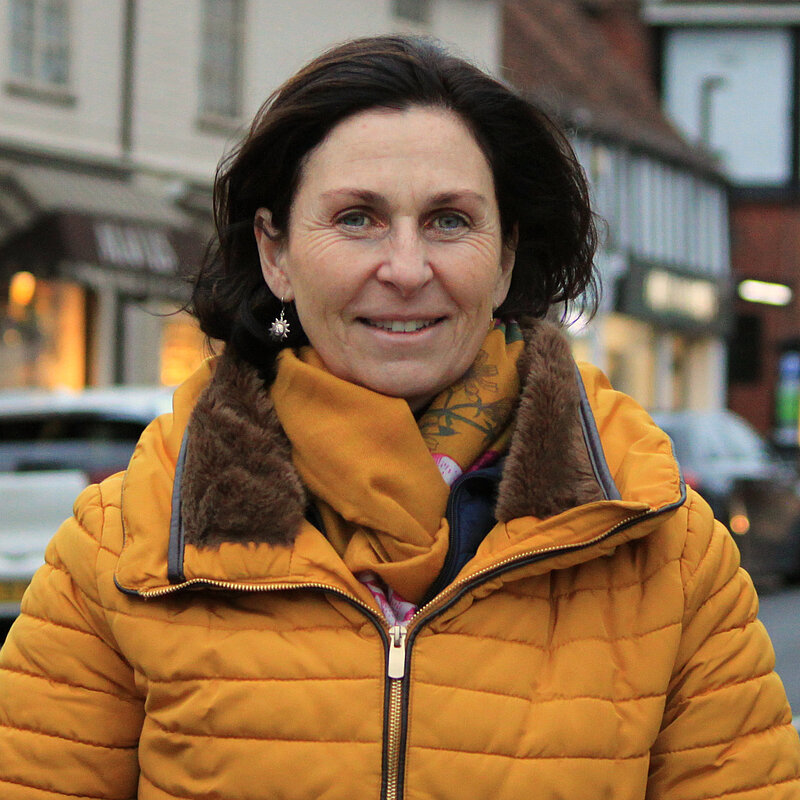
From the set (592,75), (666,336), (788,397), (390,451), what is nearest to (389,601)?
(390,451)

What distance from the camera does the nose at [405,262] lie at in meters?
2.17

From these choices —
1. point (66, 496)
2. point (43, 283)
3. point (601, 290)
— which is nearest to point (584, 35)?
point (43, 283)

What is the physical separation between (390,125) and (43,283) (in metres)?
16.0

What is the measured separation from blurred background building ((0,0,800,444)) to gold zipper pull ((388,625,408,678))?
3.00 feet

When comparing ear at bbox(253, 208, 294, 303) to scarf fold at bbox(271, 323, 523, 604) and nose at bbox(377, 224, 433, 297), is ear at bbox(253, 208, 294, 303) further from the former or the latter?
nose at bbox(377, 224, 433, 297)

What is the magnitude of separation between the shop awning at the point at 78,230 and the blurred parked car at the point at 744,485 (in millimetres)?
5597

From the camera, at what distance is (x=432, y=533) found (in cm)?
221

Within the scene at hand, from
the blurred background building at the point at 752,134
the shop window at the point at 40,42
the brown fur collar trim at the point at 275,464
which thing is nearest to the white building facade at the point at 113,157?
the shop window at the point at 40,42

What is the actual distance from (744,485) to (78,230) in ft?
24.8

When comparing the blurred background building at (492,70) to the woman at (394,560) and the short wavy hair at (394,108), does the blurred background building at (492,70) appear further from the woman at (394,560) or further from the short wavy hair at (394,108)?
the woman at (394,560)

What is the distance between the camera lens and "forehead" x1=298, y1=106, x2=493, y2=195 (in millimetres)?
2182

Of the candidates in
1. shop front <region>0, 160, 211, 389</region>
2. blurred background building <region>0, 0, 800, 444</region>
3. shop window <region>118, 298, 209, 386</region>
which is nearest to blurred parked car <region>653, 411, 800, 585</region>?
blurred background building <region>0, 0, 800, 444</region>

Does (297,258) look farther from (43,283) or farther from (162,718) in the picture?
(43,283)

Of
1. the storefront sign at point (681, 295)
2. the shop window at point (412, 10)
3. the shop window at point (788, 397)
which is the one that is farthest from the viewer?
the shop window at point (788, 397)
